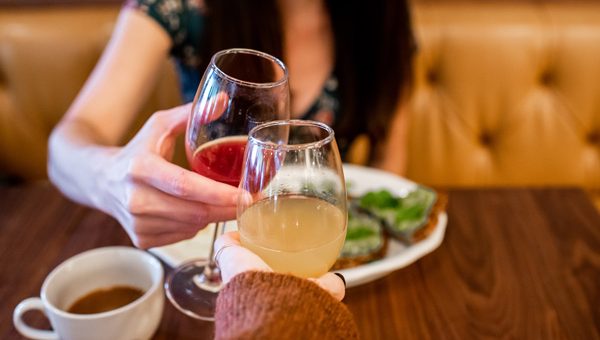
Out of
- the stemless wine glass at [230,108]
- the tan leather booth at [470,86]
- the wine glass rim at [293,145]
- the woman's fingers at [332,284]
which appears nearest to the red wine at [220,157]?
the stemless wine glass at [230,108]

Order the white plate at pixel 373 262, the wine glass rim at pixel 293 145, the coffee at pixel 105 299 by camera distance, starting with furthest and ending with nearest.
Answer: the white plate at pixel 373 262 < the coffee at pixel 105 299 < the wine glass rim at pixel 293 145

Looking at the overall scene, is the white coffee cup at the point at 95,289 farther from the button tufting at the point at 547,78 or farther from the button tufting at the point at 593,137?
the button tufting at the point at 593,137

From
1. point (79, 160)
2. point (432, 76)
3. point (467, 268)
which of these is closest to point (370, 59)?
point (432, 76)

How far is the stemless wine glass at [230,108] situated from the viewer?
72cm

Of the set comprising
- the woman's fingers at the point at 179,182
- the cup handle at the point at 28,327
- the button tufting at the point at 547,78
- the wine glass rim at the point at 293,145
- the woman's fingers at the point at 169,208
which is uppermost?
the wine glass rim at the point at 293,145

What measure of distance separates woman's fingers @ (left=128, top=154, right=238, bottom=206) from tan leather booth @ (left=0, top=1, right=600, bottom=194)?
1.15 metres

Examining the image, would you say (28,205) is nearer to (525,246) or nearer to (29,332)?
(29,332)

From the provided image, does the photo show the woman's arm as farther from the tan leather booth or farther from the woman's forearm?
the tan leather booth

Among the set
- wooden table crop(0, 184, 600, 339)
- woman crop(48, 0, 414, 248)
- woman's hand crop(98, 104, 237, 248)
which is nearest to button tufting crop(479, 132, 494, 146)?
woman crop(48, 0, 414, 248)

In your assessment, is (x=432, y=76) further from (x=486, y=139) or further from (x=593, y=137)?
(x=593, y=137)

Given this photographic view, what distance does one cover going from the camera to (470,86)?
1.80 m

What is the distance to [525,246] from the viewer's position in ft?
Result: 3.55

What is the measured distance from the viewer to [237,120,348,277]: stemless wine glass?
0.62m

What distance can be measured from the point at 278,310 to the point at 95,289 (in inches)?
17.8
